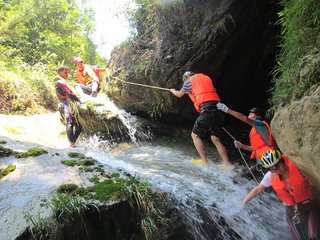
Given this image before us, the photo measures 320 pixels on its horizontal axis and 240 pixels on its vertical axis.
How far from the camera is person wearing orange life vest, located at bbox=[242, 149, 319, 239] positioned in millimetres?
5066

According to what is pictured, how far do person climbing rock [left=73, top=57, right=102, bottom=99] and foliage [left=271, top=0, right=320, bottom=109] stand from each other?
7372mm

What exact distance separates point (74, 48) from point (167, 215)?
1594cm

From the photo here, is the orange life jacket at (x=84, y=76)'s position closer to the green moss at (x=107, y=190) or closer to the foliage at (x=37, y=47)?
the foliage at (x=37, y=47)

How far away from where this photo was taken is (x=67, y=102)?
33.1ft

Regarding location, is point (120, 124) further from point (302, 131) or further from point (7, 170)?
point (302, 131)

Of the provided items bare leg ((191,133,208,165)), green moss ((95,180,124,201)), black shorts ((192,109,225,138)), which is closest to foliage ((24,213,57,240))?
green moss ((95,180,124,201))

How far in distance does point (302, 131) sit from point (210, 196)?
252 cm

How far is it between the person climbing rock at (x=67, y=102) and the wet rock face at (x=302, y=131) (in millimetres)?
6633

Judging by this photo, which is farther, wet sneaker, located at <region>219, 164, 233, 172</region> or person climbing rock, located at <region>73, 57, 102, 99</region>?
person climbing rock, located at <region>73, 57, 102, 99</region>

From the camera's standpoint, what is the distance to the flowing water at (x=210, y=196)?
5477mm

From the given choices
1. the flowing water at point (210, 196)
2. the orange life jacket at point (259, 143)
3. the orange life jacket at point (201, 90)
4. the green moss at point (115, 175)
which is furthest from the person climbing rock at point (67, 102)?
the orange life jacket at point (259, 143)

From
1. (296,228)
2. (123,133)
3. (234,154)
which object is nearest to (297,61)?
(296,228)

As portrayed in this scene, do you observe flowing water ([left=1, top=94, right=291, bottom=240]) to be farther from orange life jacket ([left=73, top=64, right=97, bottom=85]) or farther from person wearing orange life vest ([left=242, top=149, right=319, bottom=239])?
orange life jacket ([left=73, top=64, right=97, bottom=85])

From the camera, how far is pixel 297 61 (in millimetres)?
5027
